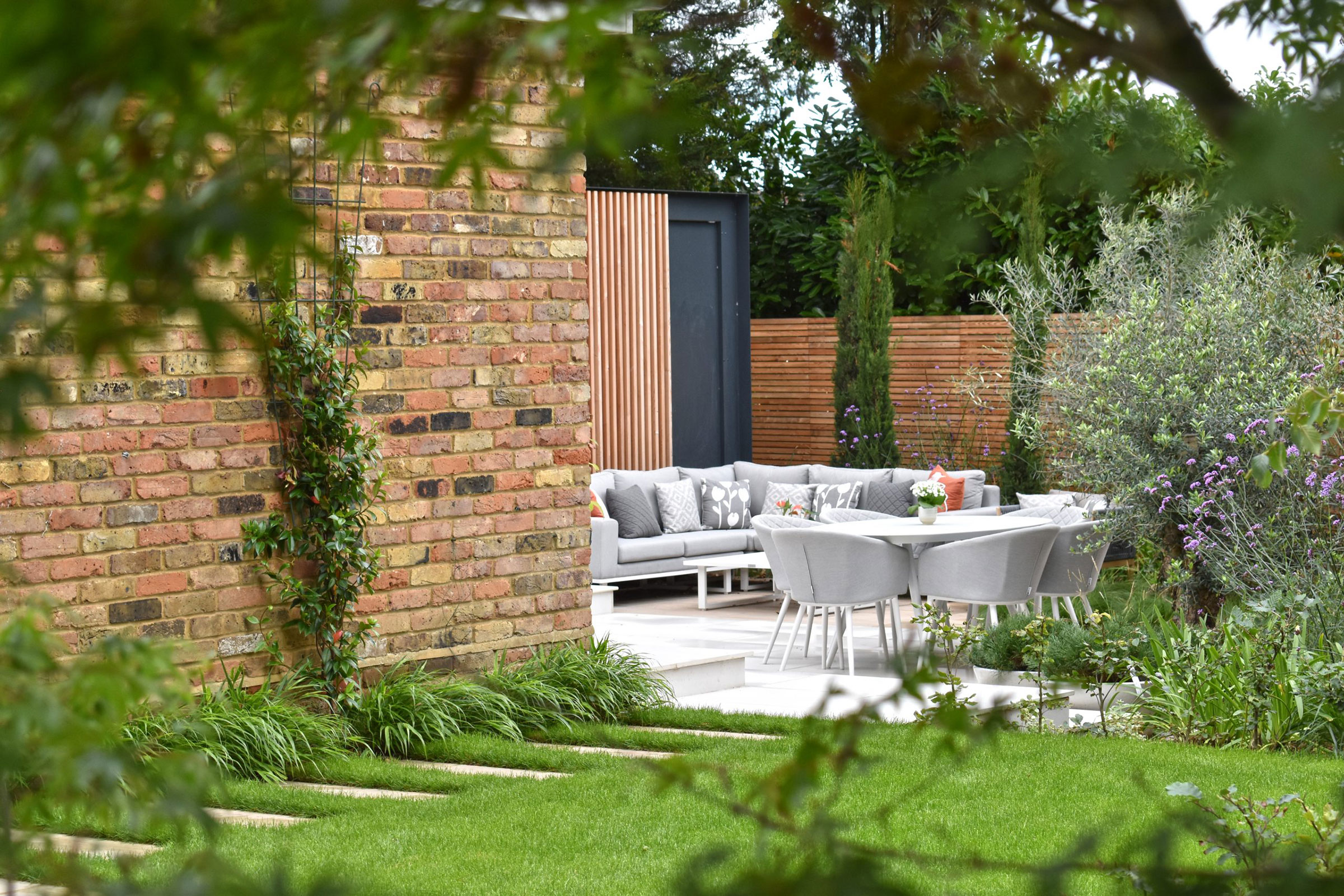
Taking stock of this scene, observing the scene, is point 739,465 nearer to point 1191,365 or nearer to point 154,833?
point 1191,365

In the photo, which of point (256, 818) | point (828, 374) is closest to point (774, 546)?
point (256, 818)

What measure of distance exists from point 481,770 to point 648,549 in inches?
232

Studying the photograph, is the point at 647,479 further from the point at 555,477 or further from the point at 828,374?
the point at 555,477

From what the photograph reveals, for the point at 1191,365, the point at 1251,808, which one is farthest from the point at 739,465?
the point at 1251,808

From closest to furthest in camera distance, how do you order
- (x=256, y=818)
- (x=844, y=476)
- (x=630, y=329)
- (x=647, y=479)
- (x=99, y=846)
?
(x=99, y=846)
(x=256, y=818)
(x=647, y=479)
(x=844, y=476)
(x=630, y=329)

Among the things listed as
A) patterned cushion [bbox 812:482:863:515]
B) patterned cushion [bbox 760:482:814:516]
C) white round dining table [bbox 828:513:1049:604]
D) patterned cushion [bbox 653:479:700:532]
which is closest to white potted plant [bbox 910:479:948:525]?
white round dining table [bbox 828:513:1049:604]

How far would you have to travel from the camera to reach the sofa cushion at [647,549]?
1082 centimetres

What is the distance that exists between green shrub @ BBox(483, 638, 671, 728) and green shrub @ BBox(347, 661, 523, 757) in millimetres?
104

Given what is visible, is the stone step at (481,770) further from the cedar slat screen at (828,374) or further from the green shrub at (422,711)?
the cedar slat screen at (828,374)

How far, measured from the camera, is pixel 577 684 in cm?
584

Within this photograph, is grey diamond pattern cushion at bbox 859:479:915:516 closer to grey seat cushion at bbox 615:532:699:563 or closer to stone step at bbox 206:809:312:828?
grey seat cushion at bbox 615:532:699:563

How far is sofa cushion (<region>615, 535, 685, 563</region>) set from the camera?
426 inches

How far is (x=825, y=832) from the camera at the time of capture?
2.71 ft

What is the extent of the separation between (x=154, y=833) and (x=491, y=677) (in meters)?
1.76
